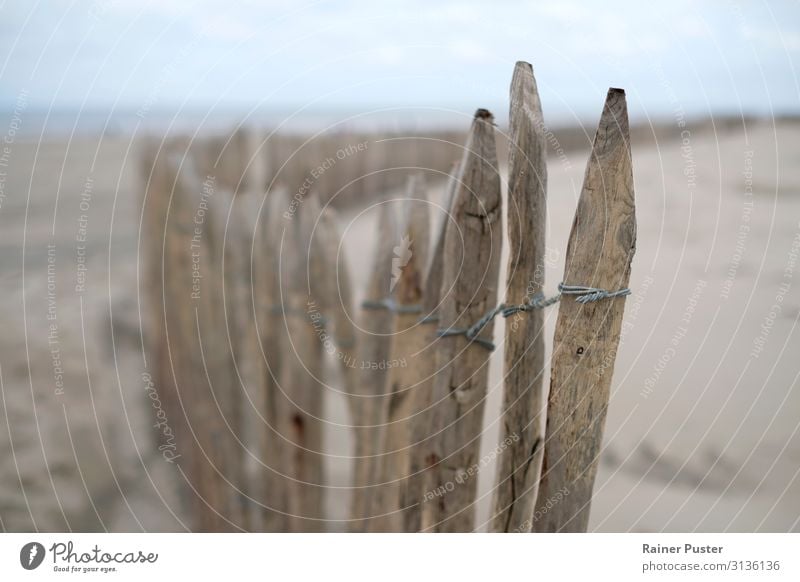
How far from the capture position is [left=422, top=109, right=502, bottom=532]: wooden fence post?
1965 millimetres

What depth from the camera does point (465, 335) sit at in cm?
216

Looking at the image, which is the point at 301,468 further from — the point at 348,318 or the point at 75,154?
the point at 75,154

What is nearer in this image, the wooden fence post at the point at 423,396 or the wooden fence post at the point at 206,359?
the wooden fence post at the point at 423,396

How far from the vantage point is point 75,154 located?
7.54 meters

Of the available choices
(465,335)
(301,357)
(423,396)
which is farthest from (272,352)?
(465,335)

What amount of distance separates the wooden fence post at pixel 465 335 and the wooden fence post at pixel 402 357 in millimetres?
205

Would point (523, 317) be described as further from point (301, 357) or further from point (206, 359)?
point (206, 359)

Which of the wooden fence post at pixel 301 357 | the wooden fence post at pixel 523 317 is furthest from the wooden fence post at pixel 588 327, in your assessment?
the wooden fence post at pixel 301 357

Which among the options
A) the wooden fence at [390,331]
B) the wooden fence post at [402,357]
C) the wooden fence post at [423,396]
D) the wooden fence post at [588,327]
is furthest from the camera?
the wooden fence post at [402,357]

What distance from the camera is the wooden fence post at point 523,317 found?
1.85m

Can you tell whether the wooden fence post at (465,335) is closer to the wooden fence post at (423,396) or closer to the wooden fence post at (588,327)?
the wooden fence post at (423,396)

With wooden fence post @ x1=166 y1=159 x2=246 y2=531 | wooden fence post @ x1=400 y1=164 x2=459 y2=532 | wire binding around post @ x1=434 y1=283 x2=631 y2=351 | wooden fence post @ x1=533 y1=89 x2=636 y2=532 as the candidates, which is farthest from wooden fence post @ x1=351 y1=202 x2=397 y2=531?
wooden fence post @ x1=533 y1=89 x2=636 y2=532

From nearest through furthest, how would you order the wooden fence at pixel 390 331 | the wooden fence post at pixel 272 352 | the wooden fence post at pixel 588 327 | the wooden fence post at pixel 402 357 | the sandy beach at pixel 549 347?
1. the wooden fence post at pixel 588 327
2. the wooden fence at pixel 390 331
3. the wooden fence post at pixel 402 357
4. the wooden fence post at pixel 272 352
5. the sandy beach at pixel 549 347

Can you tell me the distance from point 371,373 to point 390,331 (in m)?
0.23
